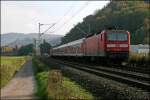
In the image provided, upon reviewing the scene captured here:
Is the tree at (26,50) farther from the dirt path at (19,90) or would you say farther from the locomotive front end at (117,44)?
the locomotive front end at (117,44)

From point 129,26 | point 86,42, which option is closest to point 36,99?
point 86,42

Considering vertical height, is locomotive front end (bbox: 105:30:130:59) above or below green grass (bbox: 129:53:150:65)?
above

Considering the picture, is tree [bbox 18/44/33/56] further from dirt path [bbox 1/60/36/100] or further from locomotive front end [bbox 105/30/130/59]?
locomotive front end [bbox 105/30/130/59]

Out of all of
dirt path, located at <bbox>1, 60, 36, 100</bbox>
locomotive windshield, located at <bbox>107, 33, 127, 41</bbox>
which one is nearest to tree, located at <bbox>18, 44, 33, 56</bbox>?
dirt path, located at <bbox>1, 60, 36, 100</bbox>

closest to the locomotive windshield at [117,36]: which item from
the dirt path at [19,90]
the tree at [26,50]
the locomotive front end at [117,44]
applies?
the locomotive front end at [117,44]

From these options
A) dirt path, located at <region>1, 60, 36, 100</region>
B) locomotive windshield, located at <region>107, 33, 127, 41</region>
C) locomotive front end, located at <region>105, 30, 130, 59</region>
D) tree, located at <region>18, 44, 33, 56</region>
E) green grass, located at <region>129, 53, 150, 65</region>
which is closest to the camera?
dirt path, located at <region>1, 60, 36, 100</region>

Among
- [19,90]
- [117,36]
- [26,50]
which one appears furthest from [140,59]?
[26,50]

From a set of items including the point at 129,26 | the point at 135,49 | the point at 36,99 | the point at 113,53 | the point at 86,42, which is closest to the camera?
the point at 36,99

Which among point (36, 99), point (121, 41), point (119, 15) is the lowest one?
point (36, 99)

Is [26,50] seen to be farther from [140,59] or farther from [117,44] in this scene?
[117,44]

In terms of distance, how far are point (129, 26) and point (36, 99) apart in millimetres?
84730

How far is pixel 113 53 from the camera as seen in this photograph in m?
36.0

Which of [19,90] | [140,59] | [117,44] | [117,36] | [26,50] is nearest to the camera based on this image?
[19,90]

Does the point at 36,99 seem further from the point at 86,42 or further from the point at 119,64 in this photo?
the point at 86,42
